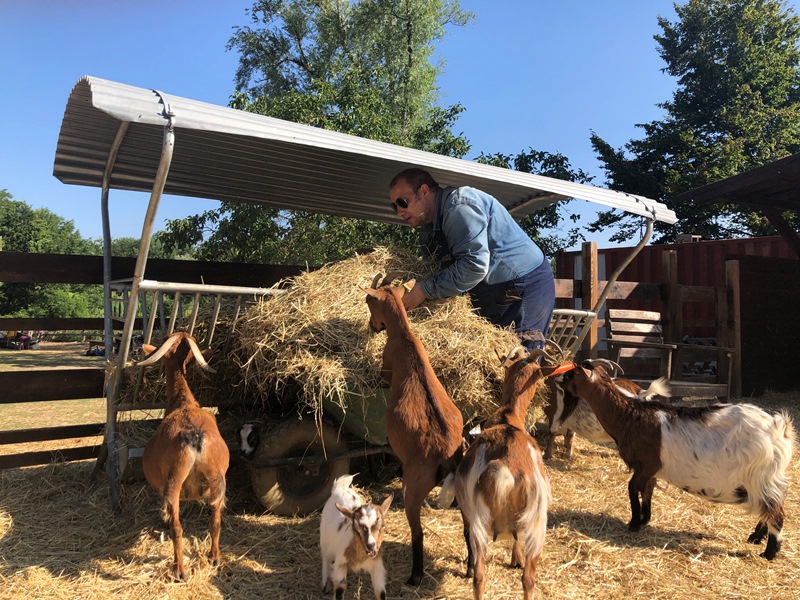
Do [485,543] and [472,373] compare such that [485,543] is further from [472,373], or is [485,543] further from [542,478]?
[472,373]

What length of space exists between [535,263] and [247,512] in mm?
2724

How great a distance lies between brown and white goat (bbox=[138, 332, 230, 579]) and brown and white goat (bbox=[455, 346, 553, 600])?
1376 millimetres

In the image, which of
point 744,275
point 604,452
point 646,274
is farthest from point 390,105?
point 604,452

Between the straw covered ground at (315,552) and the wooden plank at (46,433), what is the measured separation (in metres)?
0.44

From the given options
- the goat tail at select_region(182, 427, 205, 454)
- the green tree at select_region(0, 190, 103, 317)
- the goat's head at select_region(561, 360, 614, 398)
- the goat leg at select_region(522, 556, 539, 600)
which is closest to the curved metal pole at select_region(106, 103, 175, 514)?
the goat tail at select_region(182, 427, 205, 454)

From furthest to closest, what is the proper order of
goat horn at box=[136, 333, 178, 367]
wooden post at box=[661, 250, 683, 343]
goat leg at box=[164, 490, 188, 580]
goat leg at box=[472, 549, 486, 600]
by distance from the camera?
wooden post at box=[661, 250, 683, 343] < goat horn at box=[136, 333, 178, 367] < goat leg at box=[164, 490, 188, 580] < goat leg at box=[472, 549, 486, 600]

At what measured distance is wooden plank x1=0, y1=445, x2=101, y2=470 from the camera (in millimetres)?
4719

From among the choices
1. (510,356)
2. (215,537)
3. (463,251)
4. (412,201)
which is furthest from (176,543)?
(412,201)

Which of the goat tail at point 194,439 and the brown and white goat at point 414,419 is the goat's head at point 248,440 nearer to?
the goat tail at point 194,439

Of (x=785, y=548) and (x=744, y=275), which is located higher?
(x=744, y=275)

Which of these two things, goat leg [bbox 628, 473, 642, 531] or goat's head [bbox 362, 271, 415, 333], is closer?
goat's head [bbox 362, 271, 415, 333]

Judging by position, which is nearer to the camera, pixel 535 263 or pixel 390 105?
pixel 535 263

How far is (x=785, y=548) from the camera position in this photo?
3.63 m

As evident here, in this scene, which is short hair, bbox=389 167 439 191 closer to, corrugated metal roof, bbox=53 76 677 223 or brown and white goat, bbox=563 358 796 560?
corrugated metal roof, bbox=53 76 677 223
